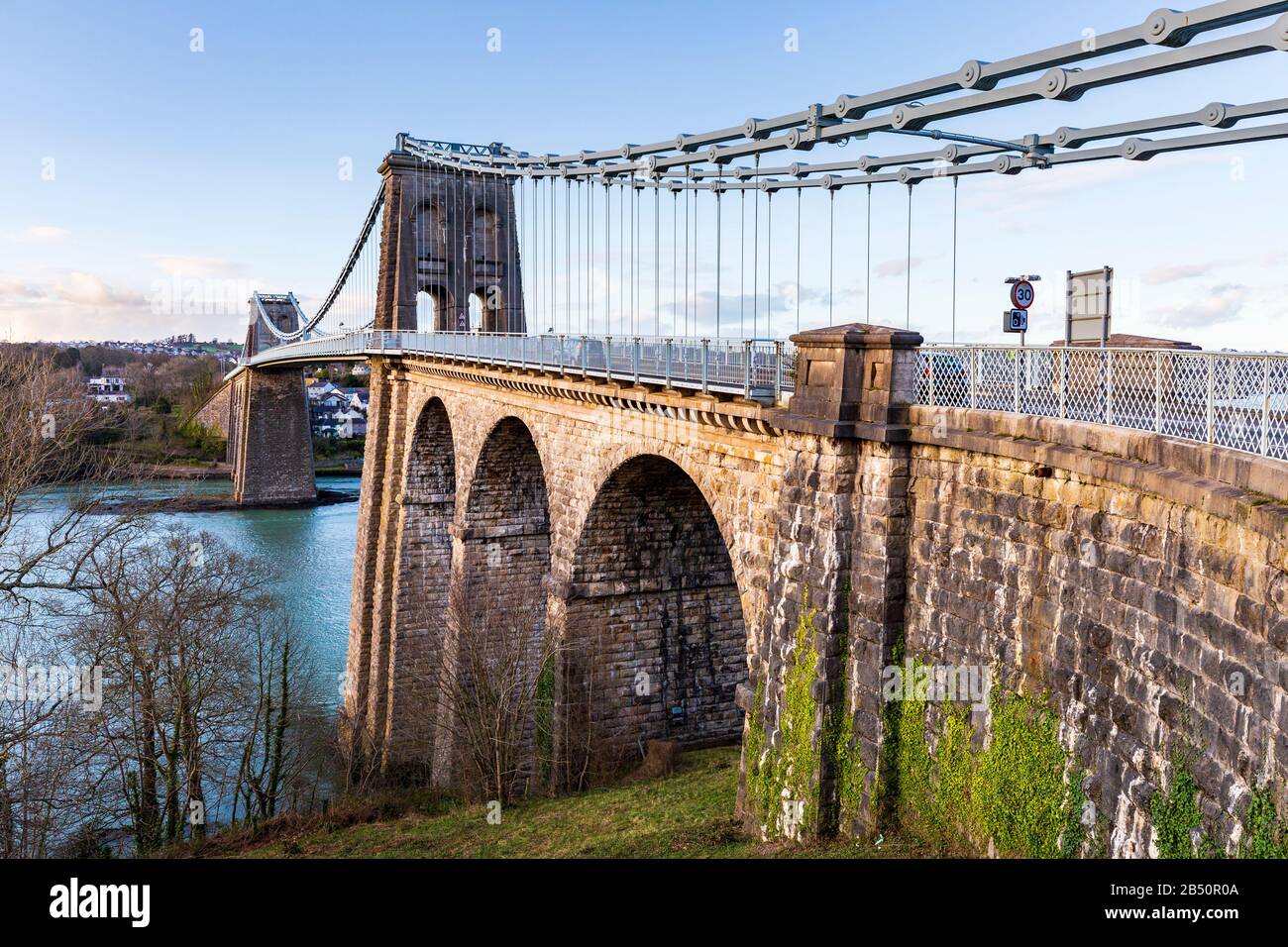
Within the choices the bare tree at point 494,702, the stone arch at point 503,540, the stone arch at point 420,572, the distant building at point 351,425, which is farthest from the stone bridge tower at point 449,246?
the distant building at point 351,425

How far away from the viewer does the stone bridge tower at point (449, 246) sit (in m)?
33.9

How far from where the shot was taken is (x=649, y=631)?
60.1 feet

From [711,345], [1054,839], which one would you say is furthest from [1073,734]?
[711,345]

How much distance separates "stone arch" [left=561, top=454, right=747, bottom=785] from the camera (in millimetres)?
17500

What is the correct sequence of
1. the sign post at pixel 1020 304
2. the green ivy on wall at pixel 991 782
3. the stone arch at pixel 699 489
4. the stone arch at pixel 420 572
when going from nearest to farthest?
the green ivy on wall at pixel 991 782
the sign post at pixel 1020 304
the stone arch at pixel 699 489
the stone arch at pixel 420 572

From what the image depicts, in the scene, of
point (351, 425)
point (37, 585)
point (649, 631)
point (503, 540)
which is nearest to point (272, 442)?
point (351, 425)

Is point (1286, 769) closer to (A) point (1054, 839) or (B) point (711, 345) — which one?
(A) point (1054, 839)

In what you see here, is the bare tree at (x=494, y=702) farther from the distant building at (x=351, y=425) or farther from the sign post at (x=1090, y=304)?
the distant building at (x=351, y=425)

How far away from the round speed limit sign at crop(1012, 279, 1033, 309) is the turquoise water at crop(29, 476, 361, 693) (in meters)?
14.9

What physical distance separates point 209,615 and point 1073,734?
16222 millimetres

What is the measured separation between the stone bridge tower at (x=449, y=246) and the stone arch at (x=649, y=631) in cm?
1715

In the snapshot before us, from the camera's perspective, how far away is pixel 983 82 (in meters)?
8.13

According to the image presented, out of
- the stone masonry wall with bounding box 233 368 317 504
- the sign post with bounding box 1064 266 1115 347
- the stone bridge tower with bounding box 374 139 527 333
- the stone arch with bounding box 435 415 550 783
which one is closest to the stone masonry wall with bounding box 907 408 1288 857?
the sign post with bounding box 1064 266 1115 347

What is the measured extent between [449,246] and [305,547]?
52.9 ft
